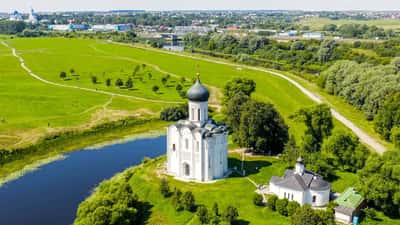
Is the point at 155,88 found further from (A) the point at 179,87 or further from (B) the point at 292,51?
(B) the point at 292,51


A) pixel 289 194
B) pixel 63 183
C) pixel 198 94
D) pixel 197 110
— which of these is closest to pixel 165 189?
pixel 197 110

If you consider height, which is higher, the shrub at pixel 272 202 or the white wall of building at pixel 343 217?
the shrub at pixel 272 202

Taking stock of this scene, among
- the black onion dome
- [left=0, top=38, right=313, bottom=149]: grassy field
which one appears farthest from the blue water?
the black onion dome

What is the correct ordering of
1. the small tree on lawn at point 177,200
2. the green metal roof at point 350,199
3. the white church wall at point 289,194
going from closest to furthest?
the green metal roof at point 350,199 → the small tree on lawn at point 177,200 → the white church wall at point 289,194

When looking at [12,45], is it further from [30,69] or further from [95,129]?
[95,129]

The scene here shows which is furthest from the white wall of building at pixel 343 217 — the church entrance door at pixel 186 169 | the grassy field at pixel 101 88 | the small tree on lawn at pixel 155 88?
the small tree on lawn at pixel 155 88

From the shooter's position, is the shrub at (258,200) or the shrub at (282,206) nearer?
the shrub at (282,206)

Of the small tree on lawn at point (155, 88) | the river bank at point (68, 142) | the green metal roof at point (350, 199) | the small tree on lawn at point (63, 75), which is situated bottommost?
the river bank at point (68, 142)

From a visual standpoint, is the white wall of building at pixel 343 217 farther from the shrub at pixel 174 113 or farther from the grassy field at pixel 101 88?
the shrub at pixel 174 113
